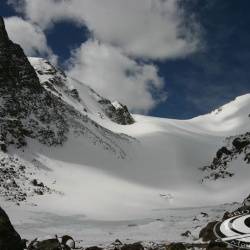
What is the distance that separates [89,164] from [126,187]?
8351 mm

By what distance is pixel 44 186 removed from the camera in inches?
2074

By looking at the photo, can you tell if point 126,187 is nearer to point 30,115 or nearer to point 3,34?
point 30,115

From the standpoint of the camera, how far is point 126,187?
59.6 meters

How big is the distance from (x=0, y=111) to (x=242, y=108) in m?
103

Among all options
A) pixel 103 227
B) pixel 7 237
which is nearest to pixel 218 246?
pixel 7 237

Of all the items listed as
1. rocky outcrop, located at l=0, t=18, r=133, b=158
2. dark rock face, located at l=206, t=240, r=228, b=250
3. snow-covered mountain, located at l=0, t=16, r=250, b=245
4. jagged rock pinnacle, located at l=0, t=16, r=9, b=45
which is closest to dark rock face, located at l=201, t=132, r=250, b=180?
snow-covered mountain, located at l=0, t=16, r=250, b=245

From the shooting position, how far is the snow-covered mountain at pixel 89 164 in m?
49.9

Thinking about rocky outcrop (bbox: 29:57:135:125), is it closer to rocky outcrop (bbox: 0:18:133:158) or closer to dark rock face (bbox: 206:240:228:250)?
rocky outcrop (bbox: 0:18:133:158)

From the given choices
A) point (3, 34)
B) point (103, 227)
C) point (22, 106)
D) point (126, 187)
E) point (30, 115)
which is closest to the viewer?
point (103, 227)

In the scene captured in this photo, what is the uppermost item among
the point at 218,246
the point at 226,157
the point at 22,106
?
the point at 22,106

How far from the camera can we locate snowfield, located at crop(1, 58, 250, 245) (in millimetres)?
38156

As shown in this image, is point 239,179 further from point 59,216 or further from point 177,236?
point 177,236

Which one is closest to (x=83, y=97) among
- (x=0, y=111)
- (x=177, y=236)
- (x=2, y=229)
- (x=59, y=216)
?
(x=0, y=111)

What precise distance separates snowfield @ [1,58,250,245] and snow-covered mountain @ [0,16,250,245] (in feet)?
0.57
